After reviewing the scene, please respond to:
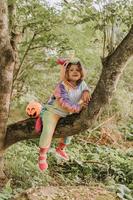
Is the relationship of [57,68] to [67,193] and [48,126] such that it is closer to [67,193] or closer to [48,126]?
[67,193]

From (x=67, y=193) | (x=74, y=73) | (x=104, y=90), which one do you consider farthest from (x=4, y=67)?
(x=67, y=193)

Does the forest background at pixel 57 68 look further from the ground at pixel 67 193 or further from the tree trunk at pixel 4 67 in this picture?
the tree trunk at pixel 4 67

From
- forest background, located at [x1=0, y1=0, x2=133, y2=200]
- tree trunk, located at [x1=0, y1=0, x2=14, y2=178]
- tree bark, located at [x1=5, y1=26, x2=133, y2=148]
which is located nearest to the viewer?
tree bark, located at [x1=5, y1=26, x2=133, y2=148]

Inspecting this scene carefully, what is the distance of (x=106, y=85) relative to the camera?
3377 millimetres

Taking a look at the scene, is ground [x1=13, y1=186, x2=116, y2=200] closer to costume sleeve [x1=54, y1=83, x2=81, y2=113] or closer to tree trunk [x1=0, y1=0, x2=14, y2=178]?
tree trunk [x1=0, y1=0, x2=14, y2=178]

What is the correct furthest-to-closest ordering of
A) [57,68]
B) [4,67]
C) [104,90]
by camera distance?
1. [57,68]
2. [4,67]
3. [104,90]

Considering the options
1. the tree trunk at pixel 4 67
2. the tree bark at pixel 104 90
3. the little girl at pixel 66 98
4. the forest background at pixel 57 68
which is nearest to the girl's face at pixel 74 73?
the little girl at pixel 66 98

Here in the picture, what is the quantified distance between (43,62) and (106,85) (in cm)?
299

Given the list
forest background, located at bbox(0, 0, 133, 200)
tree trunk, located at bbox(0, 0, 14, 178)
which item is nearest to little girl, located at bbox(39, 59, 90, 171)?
tree trunk, located at bbox(0, 0, 14, 178)

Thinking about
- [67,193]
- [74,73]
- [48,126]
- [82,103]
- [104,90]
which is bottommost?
[67,193]

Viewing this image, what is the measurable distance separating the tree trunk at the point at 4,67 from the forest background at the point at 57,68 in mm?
975

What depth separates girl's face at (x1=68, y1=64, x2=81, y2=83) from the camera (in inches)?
140

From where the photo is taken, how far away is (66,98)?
349 cm

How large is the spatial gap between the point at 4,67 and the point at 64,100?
662mm
